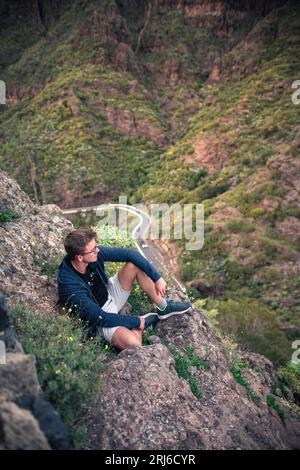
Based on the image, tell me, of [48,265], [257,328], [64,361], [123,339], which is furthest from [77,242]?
[257,328]

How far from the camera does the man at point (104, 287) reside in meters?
4.31

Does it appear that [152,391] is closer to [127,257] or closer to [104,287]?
[104,287]

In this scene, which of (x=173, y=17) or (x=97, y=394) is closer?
(x=97, y=394)

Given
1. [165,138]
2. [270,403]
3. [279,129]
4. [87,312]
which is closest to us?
[87,312]

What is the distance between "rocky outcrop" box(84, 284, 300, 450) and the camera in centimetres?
348

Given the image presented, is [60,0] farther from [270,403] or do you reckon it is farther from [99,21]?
[270,403]

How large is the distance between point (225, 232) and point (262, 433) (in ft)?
76.6

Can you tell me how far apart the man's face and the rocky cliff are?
85 cm

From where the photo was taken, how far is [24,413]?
8.67ft

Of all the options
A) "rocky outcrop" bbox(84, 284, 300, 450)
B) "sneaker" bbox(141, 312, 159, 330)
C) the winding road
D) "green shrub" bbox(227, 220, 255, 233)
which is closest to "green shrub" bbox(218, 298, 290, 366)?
"green shrub" bbox(227, 220, 255, 233)

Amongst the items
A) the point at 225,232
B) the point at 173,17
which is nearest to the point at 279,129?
the point at 225,232

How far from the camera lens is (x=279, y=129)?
105ft

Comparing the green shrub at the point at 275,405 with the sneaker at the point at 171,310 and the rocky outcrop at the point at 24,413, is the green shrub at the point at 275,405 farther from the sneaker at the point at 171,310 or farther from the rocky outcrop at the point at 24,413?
the rocky outcrop at the point at 24,413

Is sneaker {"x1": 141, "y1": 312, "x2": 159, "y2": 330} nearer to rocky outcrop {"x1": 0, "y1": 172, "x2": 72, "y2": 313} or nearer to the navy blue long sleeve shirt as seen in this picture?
the navy blue long sleeve shirt
